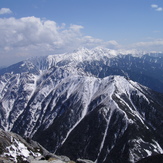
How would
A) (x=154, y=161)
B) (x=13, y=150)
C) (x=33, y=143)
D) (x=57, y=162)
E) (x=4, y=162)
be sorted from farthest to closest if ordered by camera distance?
1. (x=33, y=143)
2. (x=13, y=150)
3. (x=4, y=162)
4. (x=154, y=161)
5. (x=57, y=162)

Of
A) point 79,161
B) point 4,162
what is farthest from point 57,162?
point 4,162

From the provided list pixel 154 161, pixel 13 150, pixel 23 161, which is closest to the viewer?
pixel 154 161

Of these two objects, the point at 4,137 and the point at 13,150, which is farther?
the point at 4,137

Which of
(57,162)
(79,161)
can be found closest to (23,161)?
(79,161)

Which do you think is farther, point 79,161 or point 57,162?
point 79,161

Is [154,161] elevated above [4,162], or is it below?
above

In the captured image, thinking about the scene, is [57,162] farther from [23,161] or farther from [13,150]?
[13,150]

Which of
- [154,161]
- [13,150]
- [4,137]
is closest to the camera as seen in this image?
[154,161]

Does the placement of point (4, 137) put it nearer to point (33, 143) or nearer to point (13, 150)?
point (13, 150)

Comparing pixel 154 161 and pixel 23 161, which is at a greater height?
pixel 154 161

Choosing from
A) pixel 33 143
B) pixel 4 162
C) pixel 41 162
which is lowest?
pixel 33 143
